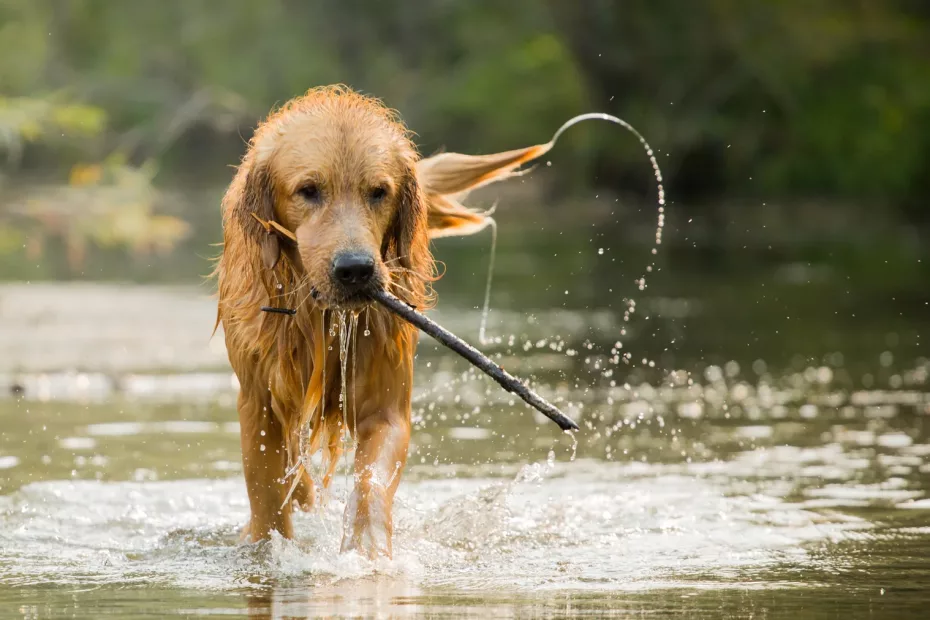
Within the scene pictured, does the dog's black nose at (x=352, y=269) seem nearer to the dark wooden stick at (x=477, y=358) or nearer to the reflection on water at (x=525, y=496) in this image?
the dark wooden stick at (x=477, y=358)

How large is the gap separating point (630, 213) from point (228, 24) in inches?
1086

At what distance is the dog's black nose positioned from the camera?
17.7 feet

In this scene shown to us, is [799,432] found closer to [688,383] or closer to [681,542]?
[688,383]

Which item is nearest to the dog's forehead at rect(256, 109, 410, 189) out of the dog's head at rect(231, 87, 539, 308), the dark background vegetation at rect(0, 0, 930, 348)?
the dog's head at rect(231, 87, 539, 308)

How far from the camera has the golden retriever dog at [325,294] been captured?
5609 mm

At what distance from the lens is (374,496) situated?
585 centimetres

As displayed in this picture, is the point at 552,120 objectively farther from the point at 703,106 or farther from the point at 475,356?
the point at 475,356

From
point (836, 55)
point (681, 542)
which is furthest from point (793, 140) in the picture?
point (681, 542)

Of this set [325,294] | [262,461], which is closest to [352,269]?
[325,294]

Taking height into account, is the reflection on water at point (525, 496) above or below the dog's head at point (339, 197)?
below

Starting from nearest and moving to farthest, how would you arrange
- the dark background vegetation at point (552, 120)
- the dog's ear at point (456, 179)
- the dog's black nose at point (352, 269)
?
1. the dog's black nose at point (352, 269)
2. the dog's ear at point (456, 179)
3. the dark background vegetation at point (552, 120)

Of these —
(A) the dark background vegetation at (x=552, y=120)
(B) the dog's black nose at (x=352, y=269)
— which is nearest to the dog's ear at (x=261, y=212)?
(B) the dog's black nose at (x=352, y=269)

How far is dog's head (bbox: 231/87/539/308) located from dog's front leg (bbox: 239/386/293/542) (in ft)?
2.31

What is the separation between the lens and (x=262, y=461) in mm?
6324
